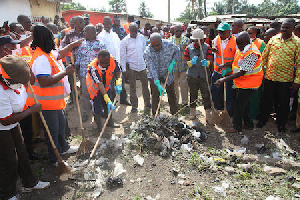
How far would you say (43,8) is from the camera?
1478 centimetres

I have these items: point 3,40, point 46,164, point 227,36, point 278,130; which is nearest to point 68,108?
point 46,164

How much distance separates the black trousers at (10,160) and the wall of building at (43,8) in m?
13.6

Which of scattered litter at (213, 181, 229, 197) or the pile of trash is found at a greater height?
the pile of trash

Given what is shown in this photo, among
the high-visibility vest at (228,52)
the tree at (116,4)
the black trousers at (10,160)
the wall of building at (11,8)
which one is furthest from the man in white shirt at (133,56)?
the tree at (116,4)

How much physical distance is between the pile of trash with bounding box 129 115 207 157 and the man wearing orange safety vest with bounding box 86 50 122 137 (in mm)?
757

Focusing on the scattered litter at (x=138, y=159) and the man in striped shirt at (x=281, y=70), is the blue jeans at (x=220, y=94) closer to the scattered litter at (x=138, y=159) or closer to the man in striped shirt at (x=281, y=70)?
the man in striped shirt at (x=281, y=70)

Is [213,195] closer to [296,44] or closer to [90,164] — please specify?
[90,164]

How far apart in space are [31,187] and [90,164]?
884 mm

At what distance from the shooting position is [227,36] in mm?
4820

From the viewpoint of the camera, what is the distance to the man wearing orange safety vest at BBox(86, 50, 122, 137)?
4137 millimetres

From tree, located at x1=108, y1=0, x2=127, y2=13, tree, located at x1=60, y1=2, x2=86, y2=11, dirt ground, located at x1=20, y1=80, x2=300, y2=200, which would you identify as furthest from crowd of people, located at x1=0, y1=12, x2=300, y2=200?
tree, located at x1=108, y1=0, x2=127, y2=13

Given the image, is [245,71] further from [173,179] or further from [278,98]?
[173,179]

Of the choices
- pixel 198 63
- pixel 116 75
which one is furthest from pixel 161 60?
pixel 116 75

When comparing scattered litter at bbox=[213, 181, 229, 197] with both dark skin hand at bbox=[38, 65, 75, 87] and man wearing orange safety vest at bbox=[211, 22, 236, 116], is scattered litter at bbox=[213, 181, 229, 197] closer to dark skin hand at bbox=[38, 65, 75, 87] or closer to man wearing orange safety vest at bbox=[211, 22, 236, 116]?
man wearing orange safety vest at bbox=[211, 22, 236, 116]
